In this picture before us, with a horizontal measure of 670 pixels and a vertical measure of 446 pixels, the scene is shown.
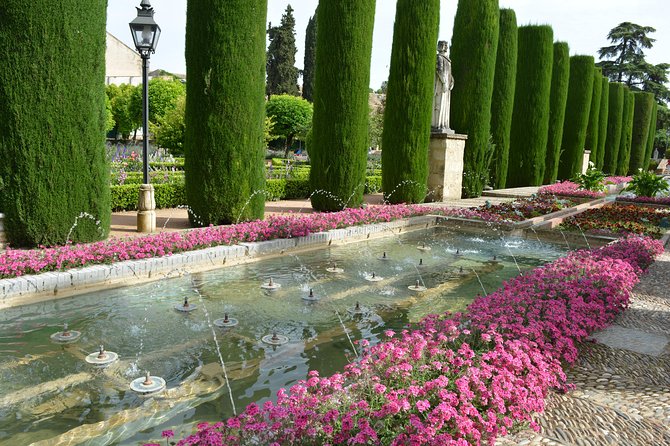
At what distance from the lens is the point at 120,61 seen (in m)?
52.6

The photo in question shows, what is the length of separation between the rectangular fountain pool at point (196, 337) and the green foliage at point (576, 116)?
20999mm

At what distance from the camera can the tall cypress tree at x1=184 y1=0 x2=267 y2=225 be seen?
920cm

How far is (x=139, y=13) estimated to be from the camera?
A: 820 cm

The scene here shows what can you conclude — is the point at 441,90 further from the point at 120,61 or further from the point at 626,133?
the point at 120,61

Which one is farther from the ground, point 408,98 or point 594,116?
point 594,116

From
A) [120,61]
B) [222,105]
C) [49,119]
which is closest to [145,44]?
[222,105]

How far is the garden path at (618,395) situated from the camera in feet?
9.37

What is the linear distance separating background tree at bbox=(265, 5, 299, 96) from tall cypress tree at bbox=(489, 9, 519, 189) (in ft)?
103

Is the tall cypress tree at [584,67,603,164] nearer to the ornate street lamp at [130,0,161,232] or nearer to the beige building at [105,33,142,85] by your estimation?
the ornate street lamp at [130,0,161,232]

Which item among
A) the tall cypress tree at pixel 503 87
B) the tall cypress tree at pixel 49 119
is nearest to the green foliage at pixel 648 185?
the tall cypress tree at pixel 503 87

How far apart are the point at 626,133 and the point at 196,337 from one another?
39317mm

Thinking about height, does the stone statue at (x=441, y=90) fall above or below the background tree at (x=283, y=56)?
below

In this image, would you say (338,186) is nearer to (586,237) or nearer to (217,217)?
(217,217)

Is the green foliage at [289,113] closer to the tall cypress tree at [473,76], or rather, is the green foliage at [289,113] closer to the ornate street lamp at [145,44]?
the tall cypress tree at [473,76]
